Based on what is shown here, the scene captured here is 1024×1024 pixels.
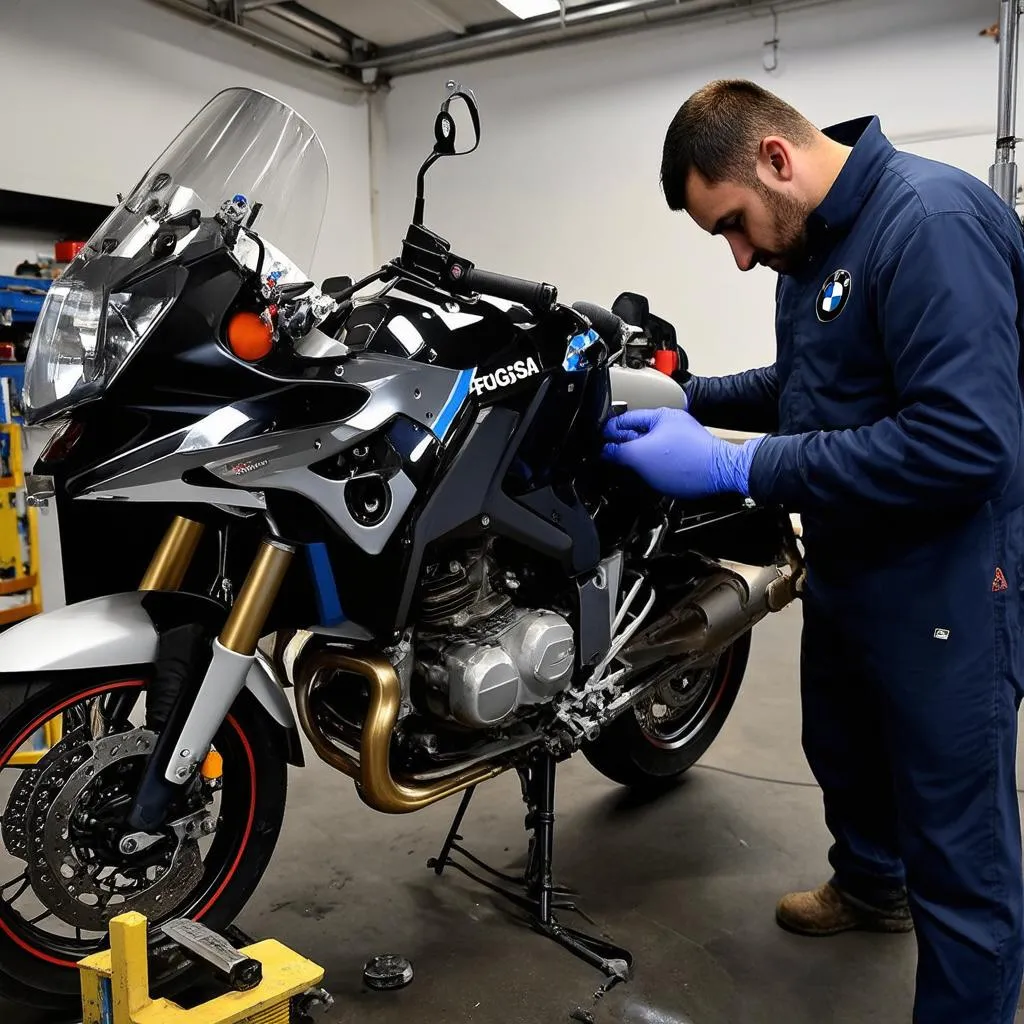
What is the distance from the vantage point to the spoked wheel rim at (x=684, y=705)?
2.51m

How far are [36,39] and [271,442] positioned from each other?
411 centimetres

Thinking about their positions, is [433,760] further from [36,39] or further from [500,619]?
[36,39]

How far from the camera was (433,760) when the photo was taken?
1755 millimetres

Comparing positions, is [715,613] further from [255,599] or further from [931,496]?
[255,599]

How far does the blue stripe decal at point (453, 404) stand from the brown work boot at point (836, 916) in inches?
50.6

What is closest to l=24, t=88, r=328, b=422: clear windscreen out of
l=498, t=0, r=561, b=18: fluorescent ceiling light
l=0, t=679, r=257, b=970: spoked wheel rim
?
l=0, t=679, r=257, b=970: spoked wheel rim

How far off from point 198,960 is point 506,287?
117cm

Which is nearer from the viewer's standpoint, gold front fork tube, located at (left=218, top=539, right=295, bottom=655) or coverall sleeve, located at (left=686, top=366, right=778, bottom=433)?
gold front fork tube, located at (left=218, top=539, right=295, bottom=655)

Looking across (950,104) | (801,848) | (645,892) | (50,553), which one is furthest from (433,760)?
(950,104)

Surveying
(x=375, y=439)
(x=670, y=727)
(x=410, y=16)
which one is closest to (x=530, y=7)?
(x=410, y=16)

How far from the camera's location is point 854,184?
1523mm

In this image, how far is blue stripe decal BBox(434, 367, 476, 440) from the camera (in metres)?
1.59

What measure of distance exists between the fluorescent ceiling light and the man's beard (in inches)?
176

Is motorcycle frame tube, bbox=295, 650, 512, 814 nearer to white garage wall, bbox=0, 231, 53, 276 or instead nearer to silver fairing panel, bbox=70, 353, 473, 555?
silver fairing panel, bbox=70, 353, 473, 555
